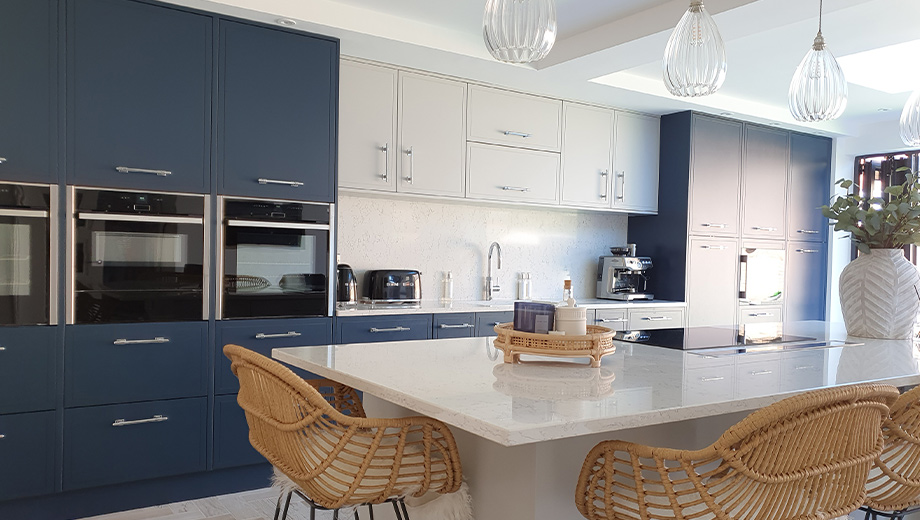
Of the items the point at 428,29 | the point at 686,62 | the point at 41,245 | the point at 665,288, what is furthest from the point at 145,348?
the point at 665,288

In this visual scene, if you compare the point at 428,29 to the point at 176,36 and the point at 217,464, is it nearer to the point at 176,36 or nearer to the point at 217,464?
the point at 176,36

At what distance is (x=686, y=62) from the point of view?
6.98 feet

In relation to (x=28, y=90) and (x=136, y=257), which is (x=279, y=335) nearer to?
(x=136, y=257)

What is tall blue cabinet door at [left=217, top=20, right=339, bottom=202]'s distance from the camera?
3.35 meters

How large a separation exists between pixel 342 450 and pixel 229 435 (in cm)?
205

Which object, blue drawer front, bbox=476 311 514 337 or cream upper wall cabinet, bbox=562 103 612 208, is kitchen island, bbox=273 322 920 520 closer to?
blue drawer front, bbox=476 311 514 337

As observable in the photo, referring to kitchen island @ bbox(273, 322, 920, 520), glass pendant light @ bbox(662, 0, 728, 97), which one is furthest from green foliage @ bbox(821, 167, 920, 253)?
glass pendant light @ bbox(662, 0, 728, 97)

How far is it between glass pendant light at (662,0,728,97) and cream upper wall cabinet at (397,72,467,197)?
2.16 m

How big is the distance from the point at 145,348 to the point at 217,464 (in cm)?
67

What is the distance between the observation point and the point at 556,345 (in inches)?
77.3

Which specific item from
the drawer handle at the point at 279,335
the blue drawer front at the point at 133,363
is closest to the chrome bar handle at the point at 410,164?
the drawer handle at the point at 279,335

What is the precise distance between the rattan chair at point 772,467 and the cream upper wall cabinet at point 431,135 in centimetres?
286

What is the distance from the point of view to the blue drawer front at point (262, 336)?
132 inches

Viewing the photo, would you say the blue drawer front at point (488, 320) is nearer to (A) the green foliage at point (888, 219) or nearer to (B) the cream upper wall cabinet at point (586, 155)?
(B) the cream upper wall cabinet at point (586, 155)
